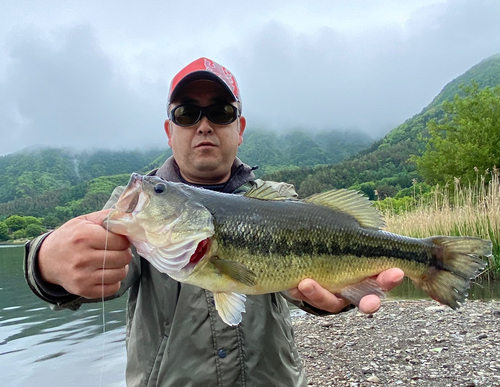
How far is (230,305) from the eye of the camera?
2.27 meters

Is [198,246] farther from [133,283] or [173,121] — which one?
[173,121]

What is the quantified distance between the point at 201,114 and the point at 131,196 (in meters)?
1.46

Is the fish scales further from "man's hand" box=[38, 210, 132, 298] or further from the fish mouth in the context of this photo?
"man's hand" box=[38, 210, 132, 298]

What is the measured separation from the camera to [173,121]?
342cm

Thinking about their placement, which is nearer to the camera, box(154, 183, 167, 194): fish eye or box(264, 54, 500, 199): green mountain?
box(154, 183, 167, 194): fish eye

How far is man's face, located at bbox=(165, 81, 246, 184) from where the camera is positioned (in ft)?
11.0

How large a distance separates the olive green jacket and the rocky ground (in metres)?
3.56

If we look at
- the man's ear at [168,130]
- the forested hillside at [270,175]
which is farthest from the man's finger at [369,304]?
the forested hillside at [270,175]

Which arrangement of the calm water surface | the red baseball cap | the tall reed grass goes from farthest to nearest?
the tall reed grass < the calm water surface < the red baseball cap

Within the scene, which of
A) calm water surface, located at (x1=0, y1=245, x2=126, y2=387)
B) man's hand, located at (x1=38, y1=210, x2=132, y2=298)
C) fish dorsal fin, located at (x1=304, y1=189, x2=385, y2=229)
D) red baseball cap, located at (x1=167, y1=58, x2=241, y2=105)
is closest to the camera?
man's hand, located at (x1=38, y1=210, x2=132, y2=298)

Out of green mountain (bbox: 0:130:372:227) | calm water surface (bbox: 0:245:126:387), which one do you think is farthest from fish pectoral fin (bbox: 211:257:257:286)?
green mountain (bbox: 0:130:372:227)

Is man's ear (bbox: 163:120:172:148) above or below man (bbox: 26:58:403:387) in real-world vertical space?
above

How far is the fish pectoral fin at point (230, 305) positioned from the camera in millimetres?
2221

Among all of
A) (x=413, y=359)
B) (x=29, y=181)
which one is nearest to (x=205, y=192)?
(x=413, y=359)
